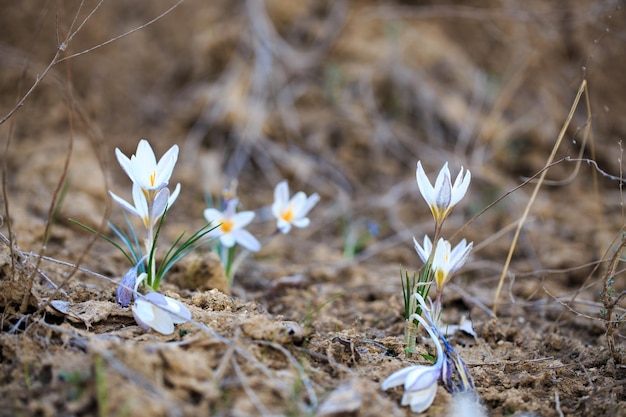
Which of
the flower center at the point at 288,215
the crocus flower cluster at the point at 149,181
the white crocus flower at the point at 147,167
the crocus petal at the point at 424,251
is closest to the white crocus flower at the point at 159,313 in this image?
the crocus flower cluster at the point at 149,181

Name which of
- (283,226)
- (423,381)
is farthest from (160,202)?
(423,381)

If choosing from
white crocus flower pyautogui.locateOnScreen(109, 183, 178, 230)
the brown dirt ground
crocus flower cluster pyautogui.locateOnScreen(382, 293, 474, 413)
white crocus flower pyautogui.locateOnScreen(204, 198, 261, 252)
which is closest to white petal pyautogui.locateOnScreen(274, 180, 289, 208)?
white crocus flower pyautogui.locateOnScreen(204, 198, 261, 252)

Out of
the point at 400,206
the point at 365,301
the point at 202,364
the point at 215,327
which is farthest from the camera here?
the point at 400,206

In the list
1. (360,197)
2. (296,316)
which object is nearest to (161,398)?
(296,316)

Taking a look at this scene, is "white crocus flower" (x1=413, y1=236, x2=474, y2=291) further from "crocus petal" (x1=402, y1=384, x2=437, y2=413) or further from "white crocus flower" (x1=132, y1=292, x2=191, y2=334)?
"white crocus flower" (x1=132, y1=292, x2=191, y2=334)

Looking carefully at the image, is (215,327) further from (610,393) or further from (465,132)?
(465,132)

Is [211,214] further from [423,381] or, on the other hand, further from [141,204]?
[423,381]
